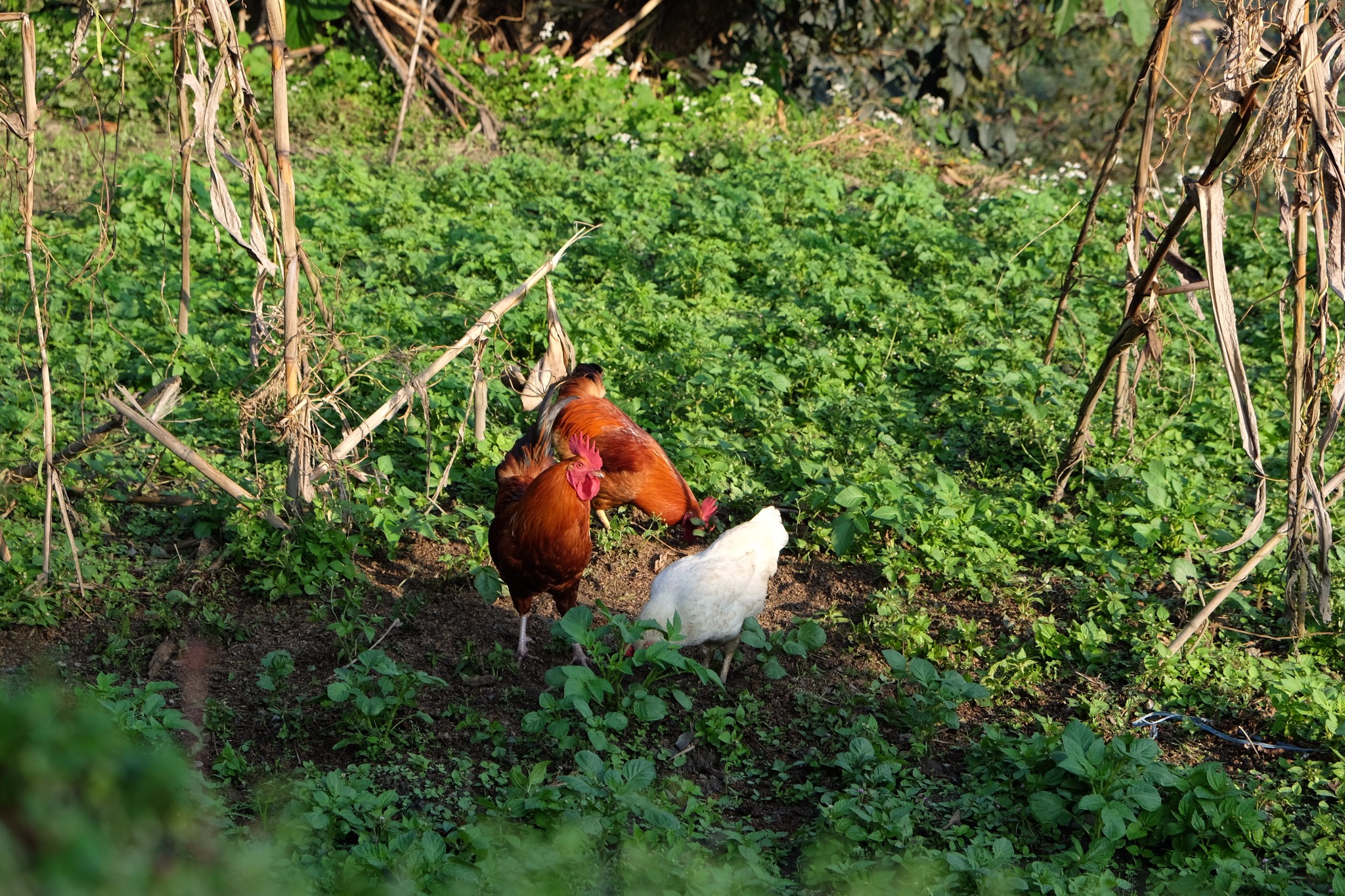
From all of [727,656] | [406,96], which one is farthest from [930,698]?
[406,96]

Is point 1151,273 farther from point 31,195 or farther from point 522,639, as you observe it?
point 31,195

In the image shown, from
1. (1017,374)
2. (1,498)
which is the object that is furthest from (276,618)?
(1017,374)

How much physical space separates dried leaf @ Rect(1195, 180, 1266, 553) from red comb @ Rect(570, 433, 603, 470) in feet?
7.63

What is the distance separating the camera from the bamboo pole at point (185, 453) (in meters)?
4.02

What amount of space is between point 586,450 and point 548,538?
0.56 m

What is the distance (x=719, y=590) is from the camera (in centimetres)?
399

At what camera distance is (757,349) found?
6855 millimetres

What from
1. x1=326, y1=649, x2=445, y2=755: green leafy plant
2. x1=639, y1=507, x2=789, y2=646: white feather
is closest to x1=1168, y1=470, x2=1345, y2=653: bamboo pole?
x1=639, y1=507, x2=789, y2=646: white feather

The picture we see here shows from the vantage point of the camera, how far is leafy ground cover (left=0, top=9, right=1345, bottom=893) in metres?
3.01

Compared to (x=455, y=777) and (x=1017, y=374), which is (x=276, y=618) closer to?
(x=455, y=777)

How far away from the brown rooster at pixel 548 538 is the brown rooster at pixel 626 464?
1.94 feet

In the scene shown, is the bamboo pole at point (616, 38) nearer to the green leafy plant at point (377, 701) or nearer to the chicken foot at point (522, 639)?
the chicken foot at point (522, 639)

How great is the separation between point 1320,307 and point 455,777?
3344 mm

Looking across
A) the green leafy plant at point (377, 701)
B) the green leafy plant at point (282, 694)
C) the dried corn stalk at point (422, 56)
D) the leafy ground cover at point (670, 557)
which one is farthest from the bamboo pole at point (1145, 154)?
the dried corn stalk at point (422, 56)
